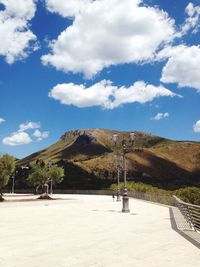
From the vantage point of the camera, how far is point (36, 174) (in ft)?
246

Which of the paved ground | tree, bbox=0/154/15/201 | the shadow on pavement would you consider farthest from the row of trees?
the paved ground

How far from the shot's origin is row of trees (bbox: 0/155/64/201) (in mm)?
51656

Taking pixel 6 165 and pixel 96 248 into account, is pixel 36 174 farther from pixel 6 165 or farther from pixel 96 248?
pixel 96 248

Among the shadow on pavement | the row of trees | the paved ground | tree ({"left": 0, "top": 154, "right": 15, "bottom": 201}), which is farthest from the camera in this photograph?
the row of trees

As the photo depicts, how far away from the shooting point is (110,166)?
190375mm

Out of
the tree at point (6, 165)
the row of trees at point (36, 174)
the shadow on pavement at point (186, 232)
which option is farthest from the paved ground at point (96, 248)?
the tree at point (6, 165)

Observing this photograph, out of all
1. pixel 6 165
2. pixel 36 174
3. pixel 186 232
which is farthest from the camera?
pixel 36 174

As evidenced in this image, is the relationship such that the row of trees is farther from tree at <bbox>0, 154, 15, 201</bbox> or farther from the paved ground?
the paved ground

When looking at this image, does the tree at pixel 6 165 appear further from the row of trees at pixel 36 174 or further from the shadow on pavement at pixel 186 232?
the shadow on pavement at pixel 186 232

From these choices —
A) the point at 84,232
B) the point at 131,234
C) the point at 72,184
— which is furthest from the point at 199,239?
the point at 72,184

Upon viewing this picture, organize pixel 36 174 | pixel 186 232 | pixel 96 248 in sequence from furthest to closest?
pixel 36 174 < pixel 186 232 < pixel 96 248

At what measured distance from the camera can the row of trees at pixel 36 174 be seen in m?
51.7

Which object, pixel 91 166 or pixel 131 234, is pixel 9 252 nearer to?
pixel 131 234

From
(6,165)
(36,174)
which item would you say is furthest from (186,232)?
(36,174)
